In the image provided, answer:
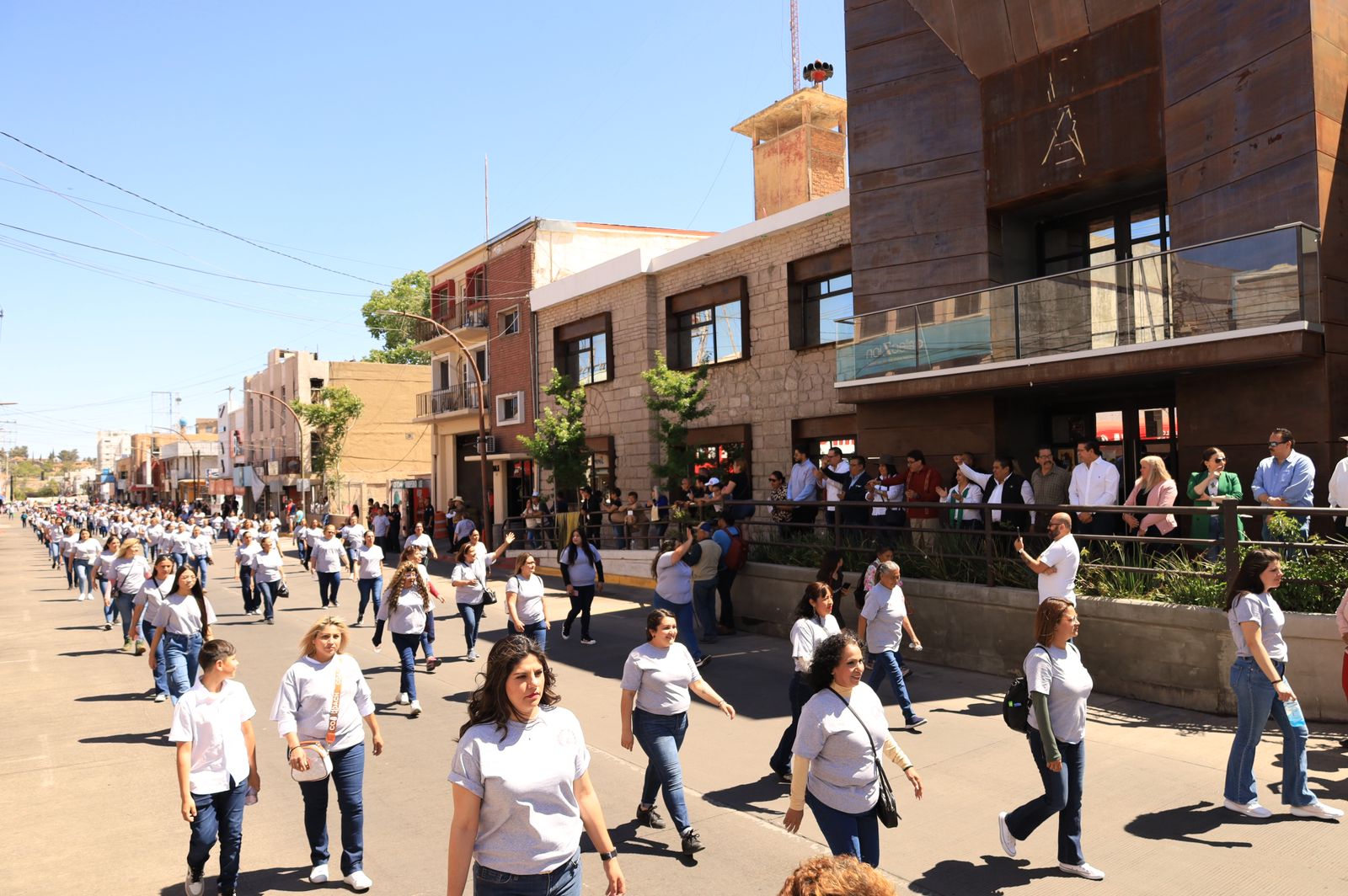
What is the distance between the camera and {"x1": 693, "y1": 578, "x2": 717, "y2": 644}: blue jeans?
44.0 ft

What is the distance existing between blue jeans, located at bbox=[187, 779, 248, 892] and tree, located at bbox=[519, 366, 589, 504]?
18612mm

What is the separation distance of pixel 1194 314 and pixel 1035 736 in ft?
26.3

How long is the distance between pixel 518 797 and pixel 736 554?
1109 cm

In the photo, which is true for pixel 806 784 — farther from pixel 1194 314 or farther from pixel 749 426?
pixel 749 426

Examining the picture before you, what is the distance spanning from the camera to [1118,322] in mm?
12141

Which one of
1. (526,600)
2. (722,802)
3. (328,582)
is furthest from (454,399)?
(722,802)

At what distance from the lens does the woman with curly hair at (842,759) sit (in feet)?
15.1

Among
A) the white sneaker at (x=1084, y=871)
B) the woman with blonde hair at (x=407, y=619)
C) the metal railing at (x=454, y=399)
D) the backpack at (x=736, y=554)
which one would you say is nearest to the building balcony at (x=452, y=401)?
the metal railing at (x=454, y=399)

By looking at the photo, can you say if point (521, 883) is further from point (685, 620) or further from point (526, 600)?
point (685, 620)

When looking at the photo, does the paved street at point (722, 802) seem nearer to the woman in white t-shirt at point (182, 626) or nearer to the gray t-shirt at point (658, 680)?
the woman in white t-shirt at point (182, 626)

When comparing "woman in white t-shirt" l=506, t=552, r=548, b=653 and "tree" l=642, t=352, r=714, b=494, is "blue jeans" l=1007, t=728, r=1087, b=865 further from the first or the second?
"tree" l=642, t=352, r=714, b=494

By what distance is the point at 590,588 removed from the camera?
45.6 ft

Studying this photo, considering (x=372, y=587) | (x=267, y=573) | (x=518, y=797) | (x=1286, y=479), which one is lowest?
(x=372, y=587)

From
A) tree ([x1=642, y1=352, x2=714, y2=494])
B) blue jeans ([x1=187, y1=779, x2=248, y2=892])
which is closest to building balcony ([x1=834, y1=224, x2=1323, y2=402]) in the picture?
tree ([x1=642, y1=352, x2=714, y2=494])
